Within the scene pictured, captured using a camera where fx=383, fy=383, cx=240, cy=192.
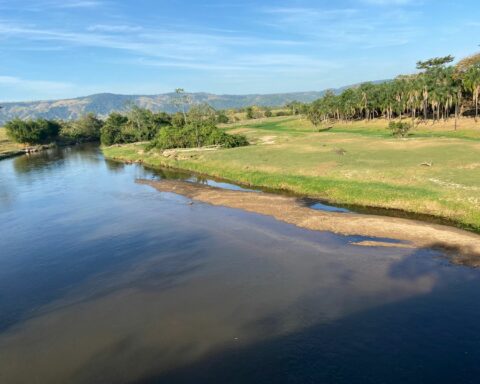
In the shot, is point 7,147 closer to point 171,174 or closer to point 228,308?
point 171,174

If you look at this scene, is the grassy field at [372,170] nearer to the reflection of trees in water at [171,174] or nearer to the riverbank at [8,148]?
the reflection of trees in water at [171,174]

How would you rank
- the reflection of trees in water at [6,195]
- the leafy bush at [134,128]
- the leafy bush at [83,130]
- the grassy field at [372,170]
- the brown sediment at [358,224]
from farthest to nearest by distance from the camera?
1. the leafy bush at [83,130]
2. the leafy bush at [134,128]
3. the reflection of trees in water at [6,195]
4. the grassy field at [372,170]
5. the brown sediment at [358,224]

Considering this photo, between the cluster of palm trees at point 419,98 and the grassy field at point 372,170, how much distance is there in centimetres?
1214

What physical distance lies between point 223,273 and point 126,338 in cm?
976

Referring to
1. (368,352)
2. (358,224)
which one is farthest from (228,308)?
(358,224)

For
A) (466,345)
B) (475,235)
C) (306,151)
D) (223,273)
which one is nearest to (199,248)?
(223,273)

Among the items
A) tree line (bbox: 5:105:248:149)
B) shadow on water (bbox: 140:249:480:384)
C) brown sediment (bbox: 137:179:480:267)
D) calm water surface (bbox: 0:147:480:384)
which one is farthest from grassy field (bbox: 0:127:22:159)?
shadow on water (bbox: 140:249:480:384)

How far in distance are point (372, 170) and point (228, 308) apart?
37564mm

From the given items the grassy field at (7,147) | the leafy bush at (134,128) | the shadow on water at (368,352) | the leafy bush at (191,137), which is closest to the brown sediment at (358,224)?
the shadow on water at (368,352)

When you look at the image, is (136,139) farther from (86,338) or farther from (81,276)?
(86,338)

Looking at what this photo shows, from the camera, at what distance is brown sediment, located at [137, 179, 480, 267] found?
106ft

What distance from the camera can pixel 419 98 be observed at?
4626 inches

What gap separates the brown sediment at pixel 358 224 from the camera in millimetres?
32219

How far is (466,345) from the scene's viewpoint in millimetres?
20219
